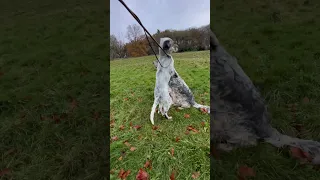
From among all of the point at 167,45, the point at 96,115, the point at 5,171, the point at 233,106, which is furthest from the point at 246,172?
the point at 5,171

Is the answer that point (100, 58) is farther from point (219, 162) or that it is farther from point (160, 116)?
point (219, 162)

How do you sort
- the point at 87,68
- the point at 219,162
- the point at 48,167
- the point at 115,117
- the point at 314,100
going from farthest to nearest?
the point at 87,68 → the point at 115,117 → the point at 314,100 → the point at 48,167 → the point at 219,162

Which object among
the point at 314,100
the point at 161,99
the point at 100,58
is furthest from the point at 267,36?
the point at 100,58

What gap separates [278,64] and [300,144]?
8.42 feet

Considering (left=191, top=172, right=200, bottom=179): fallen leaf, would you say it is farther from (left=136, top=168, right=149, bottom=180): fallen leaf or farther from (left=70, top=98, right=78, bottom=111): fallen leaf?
(left=70, top=98, right=78, bottom=111): fallen leaf

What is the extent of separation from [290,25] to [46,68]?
6.81 metres

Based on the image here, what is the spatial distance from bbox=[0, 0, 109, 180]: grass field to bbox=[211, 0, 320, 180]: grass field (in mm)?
1719

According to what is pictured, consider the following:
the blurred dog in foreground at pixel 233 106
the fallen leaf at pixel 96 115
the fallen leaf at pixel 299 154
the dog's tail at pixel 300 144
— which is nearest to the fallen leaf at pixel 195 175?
the blurred dog in foreground at pixel 233 106

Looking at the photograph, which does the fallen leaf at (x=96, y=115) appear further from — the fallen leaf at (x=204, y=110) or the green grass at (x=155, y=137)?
the fallen leaf at (x=204, y=110)

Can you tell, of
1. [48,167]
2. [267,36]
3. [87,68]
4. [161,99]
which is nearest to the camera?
[48,167]

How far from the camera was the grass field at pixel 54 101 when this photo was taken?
97.5 inches

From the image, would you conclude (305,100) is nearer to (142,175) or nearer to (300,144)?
(300,144)

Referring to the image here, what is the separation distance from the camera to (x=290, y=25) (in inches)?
236

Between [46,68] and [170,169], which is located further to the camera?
[46,68]
